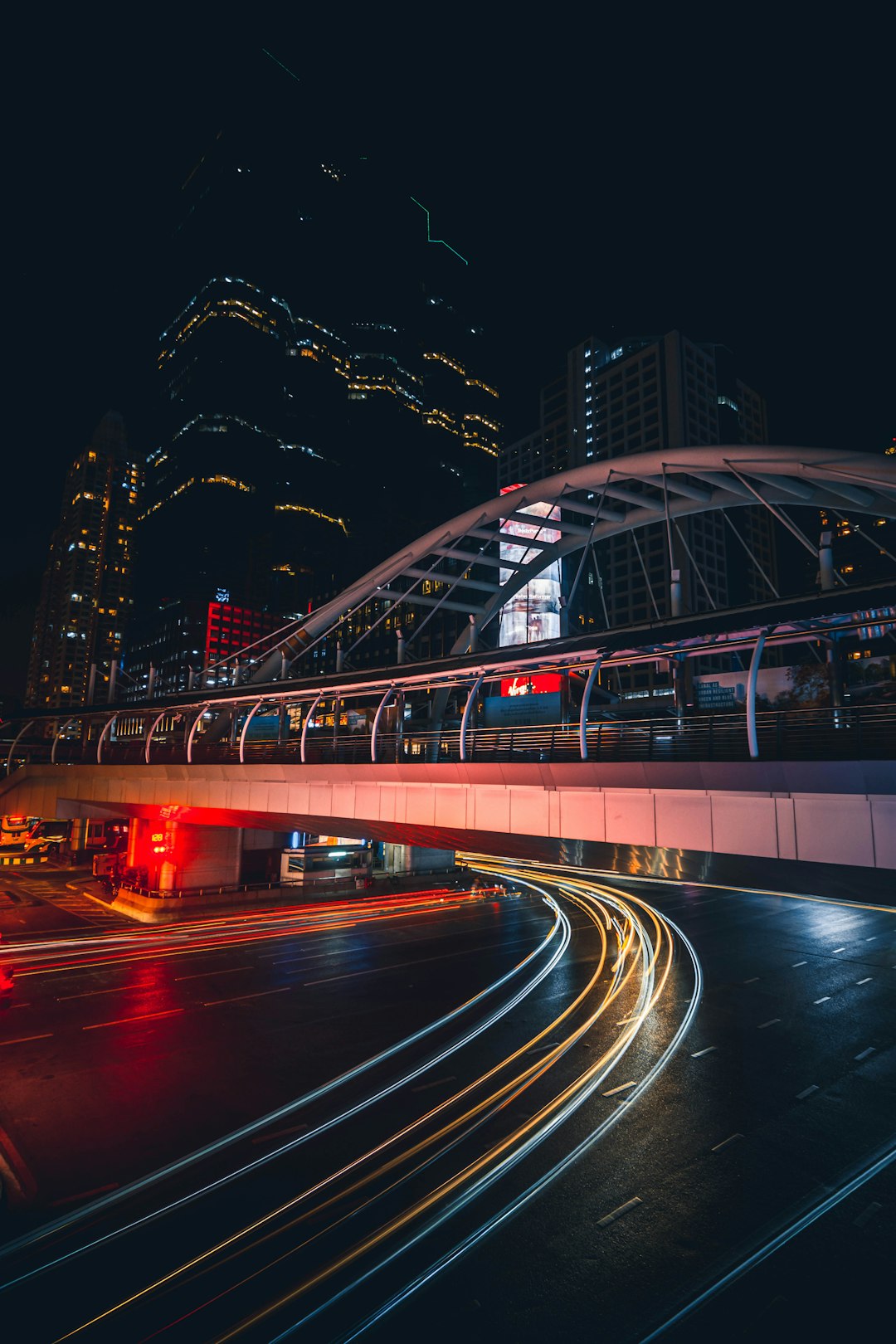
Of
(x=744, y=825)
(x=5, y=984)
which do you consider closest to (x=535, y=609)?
(x=744, y=825)

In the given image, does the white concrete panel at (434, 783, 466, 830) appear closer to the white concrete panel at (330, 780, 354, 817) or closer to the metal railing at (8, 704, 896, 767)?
the metal railing at (8, 704, 896, 767)

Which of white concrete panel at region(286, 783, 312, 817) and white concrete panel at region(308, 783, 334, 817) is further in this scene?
white concrete panel at region(286, 783, 312, 817)

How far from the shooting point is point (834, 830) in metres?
14.6

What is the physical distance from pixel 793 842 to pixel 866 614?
21.7 ft

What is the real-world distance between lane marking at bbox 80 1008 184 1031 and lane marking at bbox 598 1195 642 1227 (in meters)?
15.2

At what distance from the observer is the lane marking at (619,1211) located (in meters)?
10.9

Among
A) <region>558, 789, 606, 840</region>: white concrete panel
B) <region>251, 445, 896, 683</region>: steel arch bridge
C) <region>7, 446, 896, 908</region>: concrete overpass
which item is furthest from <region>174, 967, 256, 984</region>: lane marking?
<region>251, 445, 896, 683</region>: steel arch bridge

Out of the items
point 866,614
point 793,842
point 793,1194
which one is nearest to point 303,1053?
point 793,1194

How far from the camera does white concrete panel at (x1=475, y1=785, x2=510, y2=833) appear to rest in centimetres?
2105

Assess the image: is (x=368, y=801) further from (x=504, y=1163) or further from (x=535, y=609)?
(x=535, y=609)

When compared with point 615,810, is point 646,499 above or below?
above

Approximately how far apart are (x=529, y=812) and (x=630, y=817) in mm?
3443

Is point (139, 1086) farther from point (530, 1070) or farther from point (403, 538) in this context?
point (403, 538)

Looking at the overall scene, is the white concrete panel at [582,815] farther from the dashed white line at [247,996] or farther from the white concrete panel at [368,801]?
the dashed white line at [247,996]
